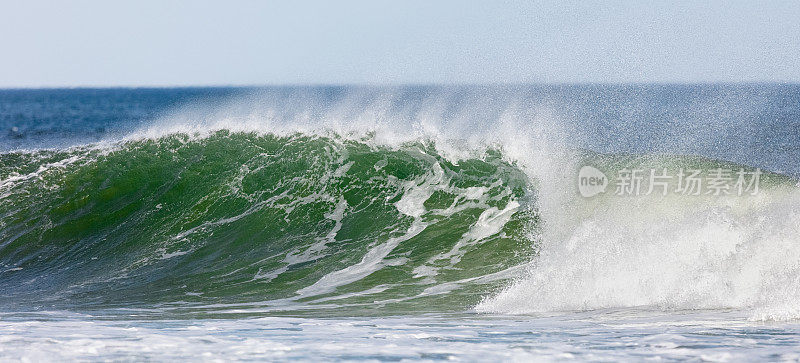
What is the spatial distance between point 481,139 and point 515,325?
250 inches

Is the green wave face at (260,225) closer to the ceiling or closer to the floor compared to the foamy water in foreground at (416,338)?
closer to the ceiling

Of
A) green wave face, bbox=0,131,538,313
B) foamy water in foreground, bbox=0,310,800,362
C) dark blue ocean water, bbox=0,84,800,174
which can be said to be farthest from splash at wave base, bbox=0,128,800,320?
dark blue ocean water, bbox=0,84,800,174

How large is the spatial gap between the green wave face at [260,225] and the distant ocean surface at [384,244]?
0.12 ft

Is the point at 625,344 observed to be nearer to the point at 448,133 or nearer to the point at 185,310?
the point at 185,310

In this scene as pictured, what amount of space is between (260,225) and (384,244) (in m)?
1.80

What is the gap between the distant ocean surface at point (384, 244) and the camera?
574cm

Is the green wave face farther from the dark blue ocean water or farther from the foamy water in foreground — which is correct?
the dark blue ocean water

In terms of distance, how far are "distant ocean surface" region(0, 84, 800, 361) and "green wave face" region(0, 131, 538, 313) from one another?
37mm

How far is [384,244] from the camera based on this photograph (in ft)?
31.7

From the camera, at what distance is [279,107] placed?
14789 mm

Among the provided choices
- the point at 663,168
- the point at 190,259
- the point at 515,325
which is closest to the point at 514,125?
the point at 663,168

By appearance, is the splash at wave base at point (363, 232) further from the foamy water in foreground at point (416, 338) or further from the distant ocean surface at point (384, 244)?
the foamy water in foreground at point (416, 338)

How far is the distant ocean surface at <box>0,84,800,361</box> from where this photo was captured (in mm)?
5742

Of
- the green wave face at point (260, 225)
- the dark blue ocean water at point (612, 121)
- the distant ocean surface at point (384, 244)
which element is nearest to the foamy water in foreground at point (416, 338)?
the distant ocean surface at point (384, 244)
